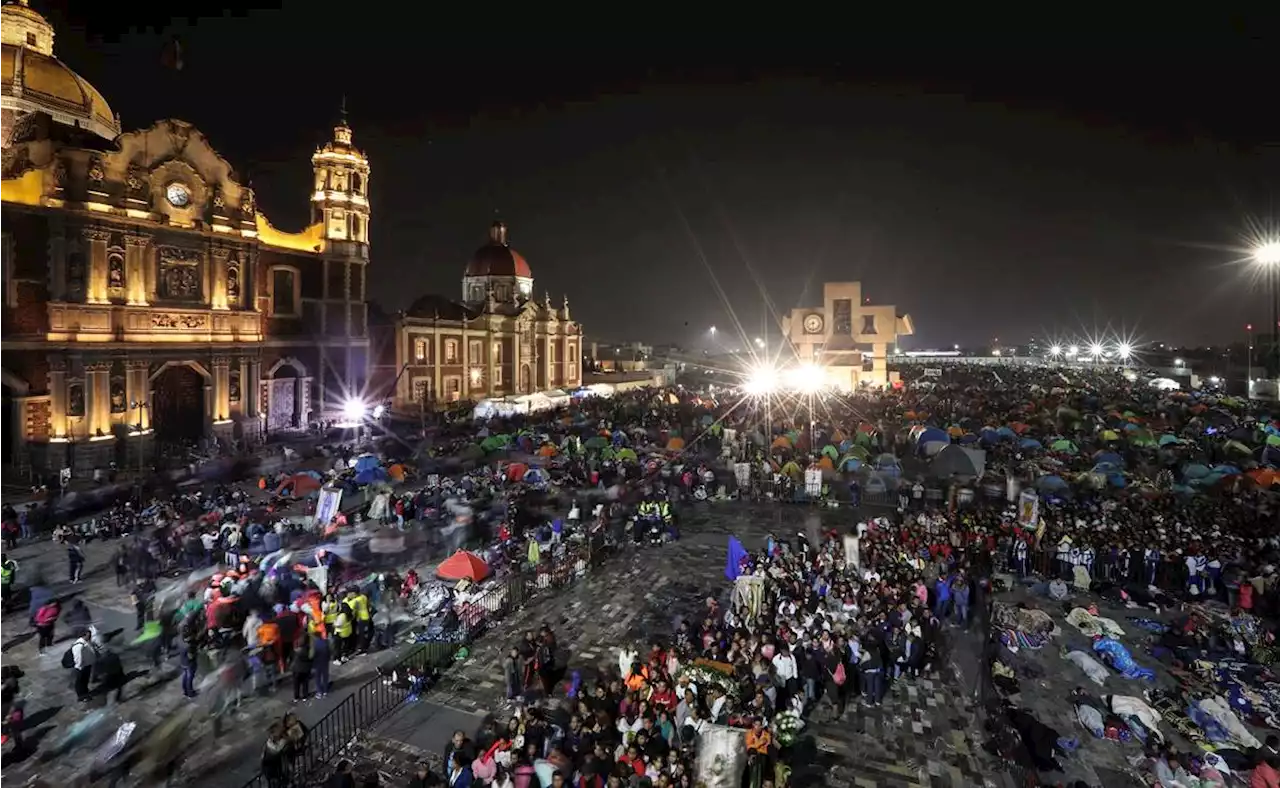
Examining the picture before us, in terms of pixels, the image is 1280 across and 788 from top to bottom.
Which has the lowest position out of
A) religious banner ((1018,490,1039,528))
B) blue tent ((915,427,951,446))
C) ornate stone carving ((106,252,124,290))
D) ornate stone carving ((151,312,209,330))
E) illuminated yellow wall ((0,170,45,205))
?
religious banner ((1018,490,1039,528))

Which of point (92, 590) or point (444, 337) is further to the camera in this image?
point (444, 337)

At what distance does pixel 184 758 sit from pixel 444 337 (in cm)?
4414

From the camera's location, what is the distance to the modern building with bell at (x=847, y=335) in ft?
210

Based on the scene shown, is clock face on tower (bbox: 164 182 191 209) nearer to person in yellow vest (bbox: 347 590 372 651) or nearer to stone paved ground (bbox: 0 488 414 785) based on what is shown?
stone paved ground (bbox: 0 488 414 785)

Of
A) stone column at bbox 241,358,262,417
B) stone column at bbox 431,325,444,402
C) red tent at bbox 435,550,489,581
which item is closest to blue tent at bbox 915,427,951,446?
red tent at bbox 435,550,489,581

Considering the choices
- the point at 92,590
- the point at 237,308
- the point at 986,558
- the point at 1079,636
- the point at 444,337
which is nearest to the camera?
the point at 1079,636

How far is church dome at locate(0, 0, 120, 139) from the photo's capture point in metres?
31.6

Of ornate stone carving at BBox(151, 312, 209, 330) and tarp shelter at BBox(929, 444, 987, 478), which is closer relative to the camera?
tarp shelter at BBox(929, 444, 987, 478)

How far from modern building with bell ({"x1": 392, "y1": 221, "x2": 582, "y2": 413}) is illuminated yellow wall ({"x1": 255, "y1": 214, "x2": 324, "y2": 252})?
26.2 feet

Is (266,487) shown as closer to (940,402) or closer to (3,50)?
(3,50)

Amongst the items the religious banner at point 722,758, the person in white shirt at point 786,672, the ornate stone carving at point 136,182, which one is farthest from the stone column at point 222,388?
the religious banner at point 722,758

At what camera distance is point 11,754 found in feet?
28.9

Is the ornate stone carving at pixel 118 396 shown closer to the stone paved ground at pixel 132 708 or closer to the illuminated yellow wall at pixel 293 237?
the illuminated yellow wall at pixel 293 237

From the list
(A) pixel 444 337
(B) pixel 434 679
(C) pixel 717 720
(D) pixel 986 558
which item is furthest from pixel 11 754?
(A) pixel 444 337
